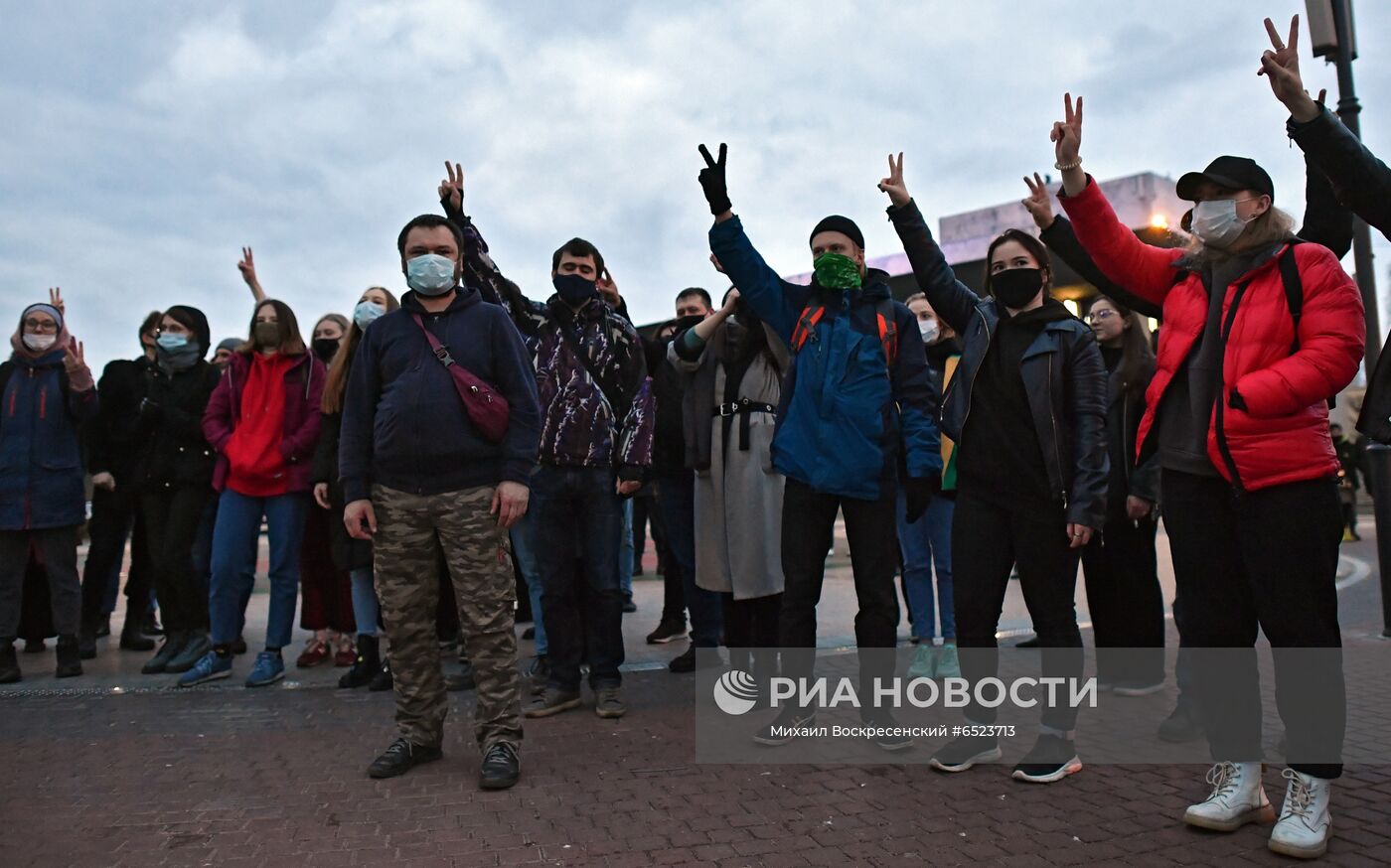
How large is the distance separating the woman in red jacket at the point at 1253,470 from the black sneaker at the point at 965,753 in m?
0.83

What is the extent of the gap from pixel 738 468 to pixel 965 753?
1878mm

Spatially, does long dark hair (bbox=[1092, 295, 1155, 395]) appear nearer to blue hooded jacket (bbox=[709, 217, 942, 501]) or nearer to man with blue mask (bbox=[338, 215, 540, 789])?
blue hooded jacket (bbox=[709, 217, 942, 501])

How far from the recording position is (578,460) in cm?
504

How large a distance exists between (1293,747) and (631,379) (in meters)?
3.37

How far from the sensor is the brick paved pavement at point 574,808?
10.3 feet

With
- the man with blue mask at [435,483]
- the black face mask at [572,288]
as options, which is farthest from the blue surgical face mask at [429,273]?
the black face mask at [572,288]

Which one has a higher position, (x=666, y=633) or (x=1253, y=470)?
(x=1253, y=470)

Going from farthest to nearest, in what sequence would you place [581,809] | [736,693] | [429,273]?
1. [736,693]
2. [429,273]
3. [581,809]

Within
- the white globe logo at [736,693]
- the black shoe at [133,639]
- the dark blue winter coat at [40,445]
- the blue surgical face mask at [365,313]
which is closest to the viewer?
the white globe logo at [736,693]

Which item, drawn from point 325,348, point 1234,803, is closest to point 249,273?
point 325,348

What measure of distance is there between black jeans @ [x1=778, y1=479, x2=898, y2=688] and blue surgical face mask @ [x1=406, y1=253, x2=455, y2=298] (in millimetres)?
1722

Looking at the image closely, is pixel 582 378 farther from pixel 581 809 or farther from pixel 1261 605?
pixel 1261 605

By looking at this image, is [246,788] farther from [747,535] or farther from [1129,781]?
[1129,781]

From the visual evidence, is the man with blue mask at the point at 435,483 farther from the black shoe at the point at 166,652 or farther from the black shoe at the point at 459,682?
the black shoe at the point at 166,652
